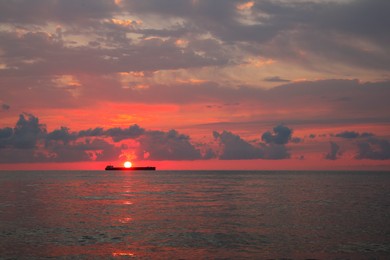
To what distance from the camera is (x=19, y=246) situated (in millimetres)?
41438

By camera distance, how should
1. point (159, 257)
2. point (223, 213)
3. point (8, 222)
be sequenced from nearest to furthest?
point (159, 257) < point (8, 222) < point (223, 213)

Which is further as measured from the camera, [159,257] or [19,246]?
[19,246]

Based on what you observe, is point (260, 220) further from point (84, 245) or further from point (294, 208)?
point (84, 245)

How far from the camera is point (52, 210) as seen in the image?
71125 millimetres

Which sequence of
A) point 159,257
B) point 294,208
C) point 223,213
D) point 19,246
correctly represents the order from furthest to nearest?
1. point 294,208
2. point 223,213
3. point 19,246
4. point 159,257

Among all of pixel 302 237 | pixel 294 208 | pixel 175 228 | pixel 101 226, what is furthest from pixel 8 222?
pixel 294 208

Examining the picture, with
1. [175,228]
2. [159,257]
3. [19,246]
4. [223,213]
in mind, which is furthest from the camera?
[223,213]

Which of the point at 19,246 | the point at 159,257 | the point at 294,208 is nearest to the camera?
the point at 159,257

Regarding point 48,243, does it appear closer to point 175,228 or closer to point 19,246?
point 19,246

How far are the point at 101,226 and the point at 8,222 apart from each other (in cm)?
1347

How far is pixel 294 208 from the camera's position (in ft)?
248

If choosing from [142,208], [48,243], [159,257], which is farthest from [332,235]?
[142,208]

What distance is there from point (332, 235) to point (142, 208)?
37.1 metres

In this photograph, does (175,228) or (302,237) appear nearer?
(302,237)
